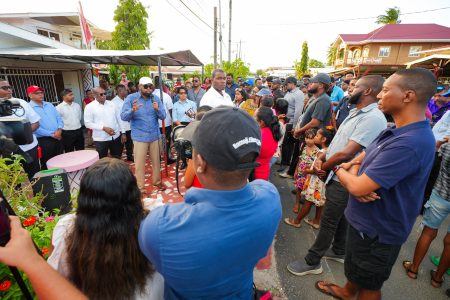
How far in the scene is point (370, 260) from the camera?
5.97 ft

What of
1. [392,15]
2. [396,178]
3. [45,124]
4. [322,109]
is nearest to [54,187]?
[45,124]

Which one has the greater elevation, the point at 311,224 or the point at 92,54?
the point at 92,54

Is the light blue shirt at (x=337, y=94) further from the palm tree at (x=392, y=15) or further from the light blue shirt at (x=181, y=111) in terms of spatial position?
the palm tree at (x=392, y=15)

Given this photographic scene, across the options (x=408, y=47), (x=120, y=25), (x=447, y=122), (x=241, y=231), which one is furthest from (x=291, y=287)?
(x=408, y=47)

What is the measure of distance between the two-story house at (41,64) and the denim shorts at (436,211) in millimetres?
8960

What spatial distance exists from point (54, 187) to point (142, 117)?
5.63 feet

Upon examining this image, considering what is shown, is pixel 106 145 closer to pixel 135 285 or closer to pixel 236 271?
pixel 135 285

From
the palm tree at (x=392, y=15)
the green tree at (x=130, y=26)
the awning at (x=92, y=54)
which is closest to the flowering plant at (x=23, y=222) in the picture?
the awning at (x=92, y=54)

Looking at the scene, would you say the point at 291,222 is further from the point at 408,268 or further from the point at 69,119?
the point at 69,119

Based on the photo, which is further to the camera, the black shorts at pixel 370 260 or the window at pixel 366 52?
the window at pixel 366 52

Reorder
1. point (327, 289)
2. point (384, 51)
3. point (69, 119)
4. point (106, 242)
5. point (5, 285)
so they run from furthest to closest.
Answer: point (384, 51)
point (69, 119)
point (327, 289)
point (5, 285)
point (106, 242)

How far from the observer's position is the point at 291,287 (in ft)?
8.25

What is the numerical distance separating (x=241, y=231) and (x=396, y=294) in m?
2.67

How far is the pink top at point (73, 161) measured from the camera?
3.52 metres
